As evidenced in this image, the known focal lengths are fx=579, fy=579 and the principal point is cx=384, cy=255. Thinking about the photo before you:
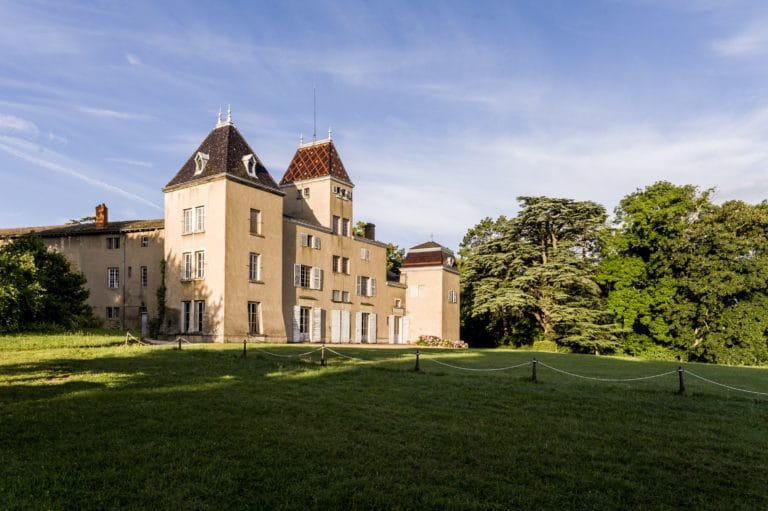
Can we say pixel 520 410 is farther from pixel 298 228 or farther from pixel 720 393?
pixel 298 228

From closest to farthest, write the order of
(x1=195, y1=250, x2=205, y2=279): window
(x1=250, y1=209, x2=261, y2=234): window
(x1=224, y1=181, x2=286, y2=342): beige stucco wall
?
1. (x1=224, y1=181, x2=286, y2=342): beige stucco wall
2. (x1=195, y1=250, x2=205, y2=279): window
3. (x1=250, y1=209, x2=261, y2=234): window

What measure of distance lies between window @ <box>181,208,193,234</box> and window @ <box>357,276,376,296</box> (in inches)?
536

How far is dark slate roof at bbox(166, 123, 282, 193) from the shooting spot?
32844 millimetres

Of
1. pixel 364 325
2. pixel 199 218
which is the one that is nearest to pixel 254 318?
pixel 199 218

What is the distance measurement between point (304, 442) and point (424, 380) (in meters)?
7.93

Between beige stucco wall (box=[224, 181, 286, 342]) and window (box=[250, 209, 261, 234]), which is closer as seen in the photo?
beige stucco wall (box=[224, 181, 286, 342])

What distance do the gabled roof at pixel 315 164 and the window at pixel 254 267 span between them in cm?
→ 988

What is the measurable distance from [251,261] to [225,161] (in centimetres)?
583

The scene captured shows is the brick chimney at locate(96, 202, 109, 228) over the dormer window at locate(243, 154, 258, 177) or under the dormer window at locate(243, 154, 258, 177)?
under

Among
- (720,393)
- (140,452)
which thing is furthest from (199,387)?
(720,393)

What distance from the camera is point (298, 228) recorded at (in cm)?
3716

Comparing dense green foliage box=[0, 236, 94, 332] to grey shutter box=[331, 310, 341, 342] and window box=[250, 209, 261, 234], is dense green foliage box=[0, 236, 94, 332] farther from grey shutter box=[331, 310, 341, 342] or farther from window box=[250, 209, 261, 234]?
grey shutter box=[331, 310, 341, 342]

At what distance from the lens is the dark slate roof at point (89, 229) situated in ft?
121

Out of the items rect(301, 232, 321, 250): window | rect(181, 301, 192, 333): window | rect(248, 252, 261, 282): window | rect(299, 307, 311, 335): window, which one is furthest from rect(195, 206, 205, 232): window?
rect(299, 307, 311, 335): window
